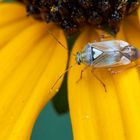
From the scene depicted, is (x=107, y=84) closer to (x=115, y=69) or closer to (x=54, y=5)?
(x=115, y=69)

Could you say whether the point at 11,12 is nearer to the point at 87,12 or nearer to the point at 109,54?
the point at 87,12

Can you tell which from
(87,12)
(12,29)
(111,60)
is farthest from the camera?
(12,29)

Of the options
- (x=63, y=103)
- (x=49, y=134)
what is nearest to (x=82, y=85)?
(x=63, y=103)

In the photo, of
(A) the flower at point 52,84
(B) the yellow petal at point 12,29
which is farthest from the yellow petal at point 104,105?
(B) the yellow petal at point 12,29

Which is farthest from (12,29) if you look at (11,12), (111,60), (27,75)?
(111,60)

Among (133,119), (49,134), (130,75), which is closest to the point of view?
(133,119)

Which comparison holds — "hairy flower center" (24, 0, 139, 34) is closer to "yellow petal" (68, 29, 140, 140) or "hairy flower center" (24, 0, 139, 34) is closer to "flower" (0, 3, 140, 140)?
"flower" (0, 3, 140, 140)
